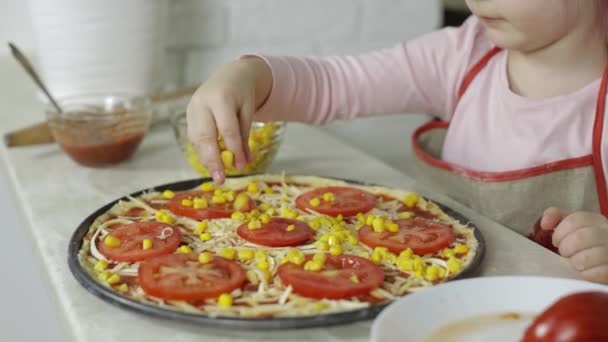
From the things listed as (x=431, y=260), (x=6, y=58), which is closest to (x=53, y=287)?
(x=431, y=260)

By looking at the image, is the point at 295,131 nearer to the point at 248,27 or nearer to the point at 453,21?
the point at 248,27

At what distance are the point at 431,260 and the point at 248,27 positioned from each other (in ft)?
3.13

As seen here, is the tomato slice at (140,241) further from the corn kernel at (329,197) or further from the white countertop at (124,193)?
the corn kernel at (329,197)

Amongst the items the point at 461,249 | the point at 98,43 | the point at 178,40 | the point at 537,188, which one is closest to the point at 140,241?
the point at 461,249

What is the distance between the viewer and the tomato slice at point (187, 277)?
2.37ft

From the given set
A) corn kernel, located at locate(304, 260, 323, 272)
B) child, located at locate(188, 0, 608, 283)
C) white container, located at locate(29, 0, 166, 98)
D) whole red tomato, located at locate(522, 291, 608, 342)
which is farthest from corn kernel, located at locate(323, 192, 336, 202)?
white container, located at locate(29, 0, 166, 98)

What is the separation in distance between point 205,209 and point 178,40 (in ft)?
2.44

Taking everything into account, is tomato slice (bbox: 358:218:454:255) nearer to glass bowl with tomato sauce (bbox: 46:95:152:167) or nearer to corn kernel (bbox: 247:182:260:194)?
corn kernel (bbox: 247:182:260:194)

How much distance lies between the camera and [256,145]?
1149 mm

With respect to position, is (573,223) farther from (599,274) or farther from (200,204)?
(200,204)

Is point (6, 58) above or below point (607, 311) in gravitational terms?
below

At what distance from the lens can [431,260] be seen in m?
0.82

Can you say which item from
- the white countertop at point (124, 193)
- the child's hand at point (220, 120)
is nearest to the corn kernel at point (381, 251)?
the white countertop at point (124, 193)

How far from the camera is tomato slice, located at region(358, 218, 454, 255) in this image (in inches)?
33.2
